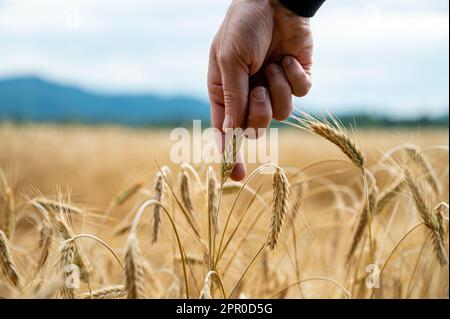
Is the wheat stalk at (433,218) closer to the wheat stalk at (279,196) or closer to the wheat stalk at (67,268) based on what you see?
the wheat stalk at (279,196)

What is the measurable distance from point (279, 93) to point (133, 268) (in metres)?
0.93

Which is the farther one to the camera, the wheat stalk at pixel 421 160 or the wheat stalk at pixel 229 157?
the wheat stalk at pixel 421 160

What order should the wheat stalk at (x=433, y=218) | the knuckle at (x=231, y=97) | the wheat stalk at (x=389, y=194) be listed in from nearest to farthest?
the wheat stalk at (x=433, y=218), the knuckle at (x=231, y=97), the wheat stalk at (x=389, y=194)

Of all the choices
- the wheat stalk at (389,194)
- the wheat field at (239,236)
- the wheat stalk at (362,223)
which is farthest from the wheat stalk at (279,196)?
the wheat stalk at (389,194)

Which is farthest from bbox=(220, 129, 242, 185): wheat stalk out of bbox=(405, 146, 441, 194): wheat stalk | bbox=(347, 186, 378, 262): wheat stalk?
bbox=(405, 146, 441, 194): wheat stalk

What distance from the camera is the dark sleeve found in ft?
5.13

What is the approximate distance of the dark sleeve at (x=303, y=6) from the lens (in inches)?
61.5

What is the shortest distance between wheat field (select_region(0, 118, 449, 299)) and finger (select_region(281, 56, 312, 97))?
14 cm

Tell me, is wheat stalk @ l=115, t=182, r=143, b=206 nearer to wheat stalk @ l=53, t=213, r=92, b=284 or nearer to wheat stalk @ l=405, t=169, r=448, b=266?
wheat stalk @ l=53, t=213, r=92, b=284

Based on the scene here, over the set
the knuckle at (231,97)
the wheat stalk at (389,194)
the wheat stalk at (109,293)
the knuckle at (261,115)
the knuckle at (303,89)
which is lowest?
the wheat stalk at (109,293)

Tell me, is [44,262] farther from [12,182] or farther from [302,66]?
[302,66]

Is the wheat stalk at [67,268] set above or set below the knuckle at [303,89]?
below
